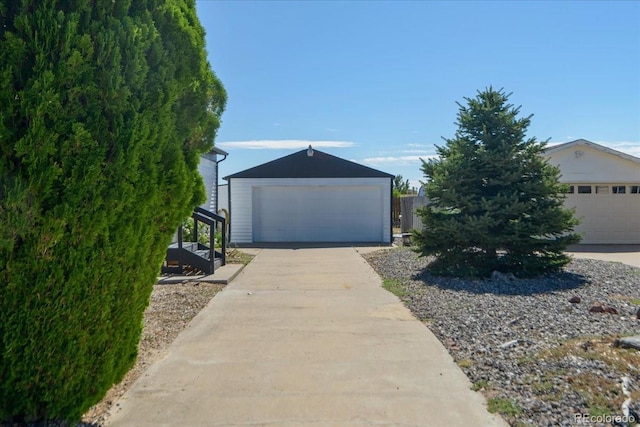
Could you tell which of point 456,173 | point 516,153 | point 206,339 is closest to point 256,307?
point 206,339

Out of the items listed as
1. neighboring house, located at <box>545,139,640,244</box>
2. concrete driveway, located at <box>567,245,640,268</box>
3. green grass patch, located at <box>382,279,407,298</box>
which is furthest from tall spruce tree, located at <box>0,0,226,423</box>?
neighboring house, located at <box>545,139,640,244</box>

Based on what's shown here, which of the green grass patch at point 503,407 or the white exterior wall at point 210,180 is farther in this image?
the white exterior wall at point 210,180

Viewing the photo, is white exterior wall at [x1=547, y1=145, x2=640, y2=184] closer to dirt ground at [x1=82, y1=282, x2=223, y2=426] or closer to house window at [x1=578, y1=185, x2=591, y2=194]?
house window at [x1=578, y1=185, x2=591, y2=194]

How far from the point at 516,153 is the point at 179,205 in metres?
7.36

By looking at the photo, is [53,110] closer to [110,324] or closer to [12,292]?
[12,292]

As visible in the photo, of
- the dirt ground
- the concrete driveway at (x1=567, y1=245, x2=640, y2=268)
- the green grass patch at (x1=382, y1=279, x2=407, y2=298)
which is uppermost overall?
the concrete driveway at (x1=567, y1=245, x2=640, y2=268)

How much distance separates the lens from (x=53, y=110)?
2559mm

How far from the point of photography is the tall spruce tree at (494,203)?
29.1 ft

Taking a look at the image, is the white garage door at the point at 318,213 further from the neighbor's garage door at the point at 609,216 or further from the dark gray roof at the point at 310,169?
the neighbor's garage door at the point at 609,216

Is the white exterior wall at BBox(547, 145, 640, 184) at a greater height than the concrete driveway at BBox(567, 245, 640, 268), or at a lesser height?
greater

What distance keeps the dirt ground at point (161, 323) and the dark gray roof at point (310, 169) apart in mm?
9131

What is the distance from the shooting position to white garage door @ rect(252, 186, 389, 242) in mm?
17156

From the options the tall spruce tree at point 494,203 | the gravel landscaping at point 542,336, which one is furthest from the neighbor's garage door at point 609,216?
the tall spruce tree at point 494,203

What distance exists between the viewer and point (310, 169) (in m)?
17.2
